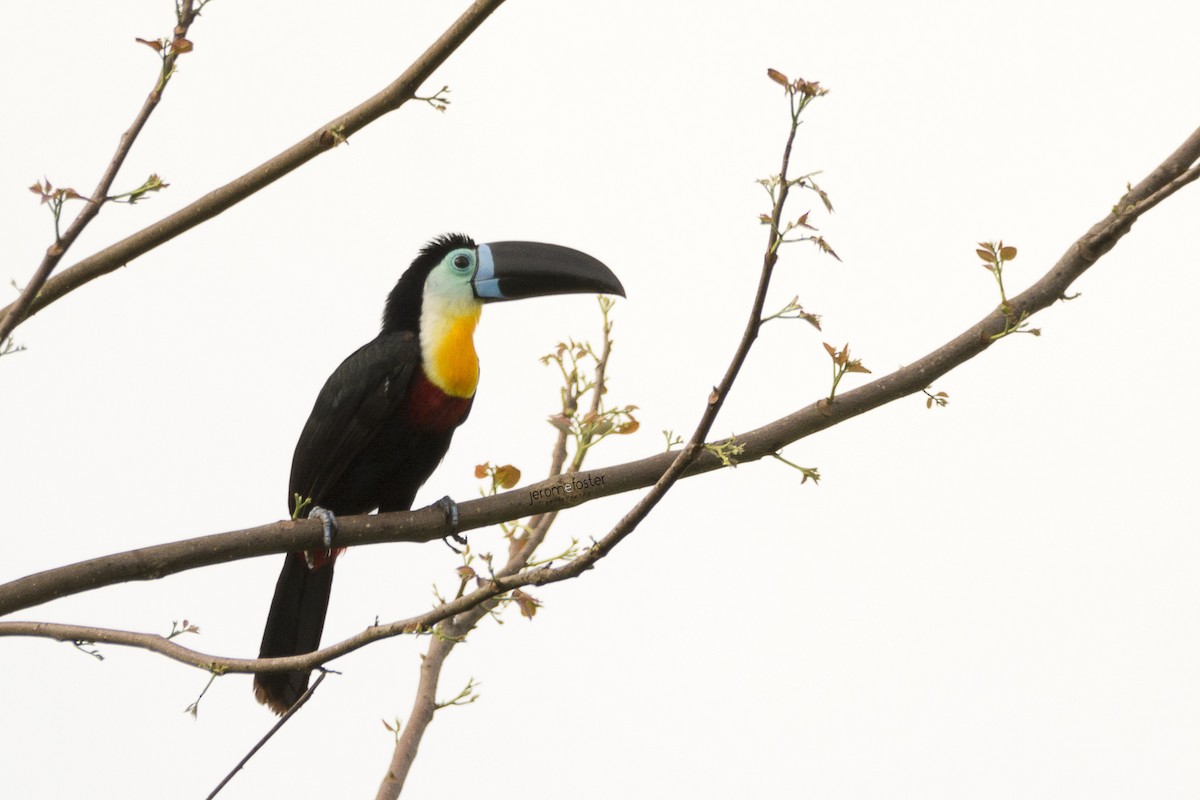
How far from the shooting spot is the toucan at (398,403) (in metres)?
2.74

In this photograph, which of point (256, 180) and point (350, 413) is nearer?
point (256, 180)

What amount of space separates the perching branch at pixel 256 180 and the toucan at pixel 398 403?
786 mm

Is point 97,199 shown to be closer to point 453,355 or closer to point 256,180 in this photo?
point 256,180

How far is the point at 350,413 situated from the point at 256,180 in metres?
0.82

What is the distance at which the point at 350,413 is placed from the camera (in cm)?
274

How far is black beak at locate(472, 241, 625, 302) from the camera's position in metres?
2.78

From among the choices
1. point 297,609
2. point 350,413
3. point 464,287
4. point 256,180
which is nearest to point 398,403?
point 350,413

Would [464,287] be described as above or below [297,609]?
above

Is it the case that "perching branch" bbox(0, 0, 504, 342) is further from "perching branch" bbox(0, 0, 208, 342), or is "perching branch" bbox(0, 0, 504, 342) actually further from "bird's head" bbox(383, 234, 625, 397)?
"bird's head" bbox(383, 234, 625, 397)

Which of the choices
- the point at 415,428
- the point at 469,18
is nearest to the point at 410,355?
the point at 415,428

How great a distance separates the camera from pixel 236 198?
2.02 metres

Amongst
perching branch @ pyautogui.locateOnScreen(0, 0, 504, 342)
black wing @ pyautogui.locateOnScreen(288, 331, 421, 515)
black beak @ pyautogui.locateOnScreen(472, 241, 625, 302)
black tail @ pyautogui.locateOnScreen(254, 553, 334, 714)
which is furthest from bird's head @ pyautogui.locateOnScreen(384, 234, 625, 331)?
perching branch @ pyautogui.locateOnScreen(0, 0, 504, 342)

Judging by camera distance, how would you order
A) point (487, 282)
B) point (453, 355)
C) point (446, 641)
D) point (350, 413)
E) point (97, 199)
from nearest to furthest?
point (97, 199)
point (446, 641)
point (350, 413)
point (453, 355)
point (487, 282)

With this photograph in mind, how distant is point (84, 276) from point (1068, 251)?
1526 mm
